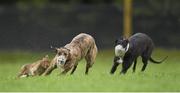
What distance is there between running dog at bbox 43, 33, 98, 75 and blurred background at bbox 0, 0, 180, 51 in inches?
429

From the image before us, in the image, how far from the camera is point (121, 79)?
14469mm

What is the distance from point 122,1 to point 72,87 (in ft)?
51.0

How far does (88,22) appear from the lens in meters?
27.8

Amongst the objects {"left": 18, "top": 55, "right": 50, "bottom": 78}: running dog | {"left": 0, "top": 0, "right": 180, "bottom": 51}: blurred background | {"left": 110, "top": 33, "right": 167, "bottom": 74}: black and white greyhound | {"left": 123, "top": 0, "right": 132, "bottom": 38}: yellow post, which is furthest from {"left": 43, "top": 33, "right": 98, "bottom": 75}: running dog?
{"left": 123, "top": 0, "right": 132, "bottom": 38}: yellow post

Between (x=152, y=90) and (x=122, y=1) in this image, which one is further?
(x=122, y=1)

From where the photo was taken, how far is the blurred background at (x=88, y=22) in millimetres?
27375

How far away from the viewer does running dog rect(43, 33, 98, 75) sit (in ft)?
49.0

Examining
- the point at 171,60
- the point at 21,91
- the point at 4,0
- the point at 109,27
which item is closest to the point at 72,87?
the point at 21,91

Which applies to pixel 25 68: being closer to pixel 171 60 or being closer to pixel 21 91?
pixel 21 91

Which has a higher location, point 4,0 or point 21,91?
point 4,0

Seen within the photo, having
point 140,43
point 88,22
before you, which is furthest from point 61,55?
point 88,22

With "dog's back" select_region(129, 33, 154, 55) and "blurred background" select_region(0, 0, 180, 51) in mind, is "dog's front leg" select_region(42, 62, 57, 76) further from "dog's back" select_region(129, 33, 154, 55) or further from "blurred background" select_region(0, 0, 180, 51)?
"blurred background" select_region(0, 0, 180, 51)

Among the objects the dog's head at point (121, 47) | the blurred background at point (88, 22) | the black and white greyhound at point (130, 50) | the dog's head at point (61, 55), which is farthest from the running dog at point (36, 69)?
the blurred background at point (88, 22)

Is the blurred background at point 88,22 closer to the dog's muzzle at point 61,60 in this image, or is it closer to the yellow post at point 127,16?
the yellow post at point 127,16
